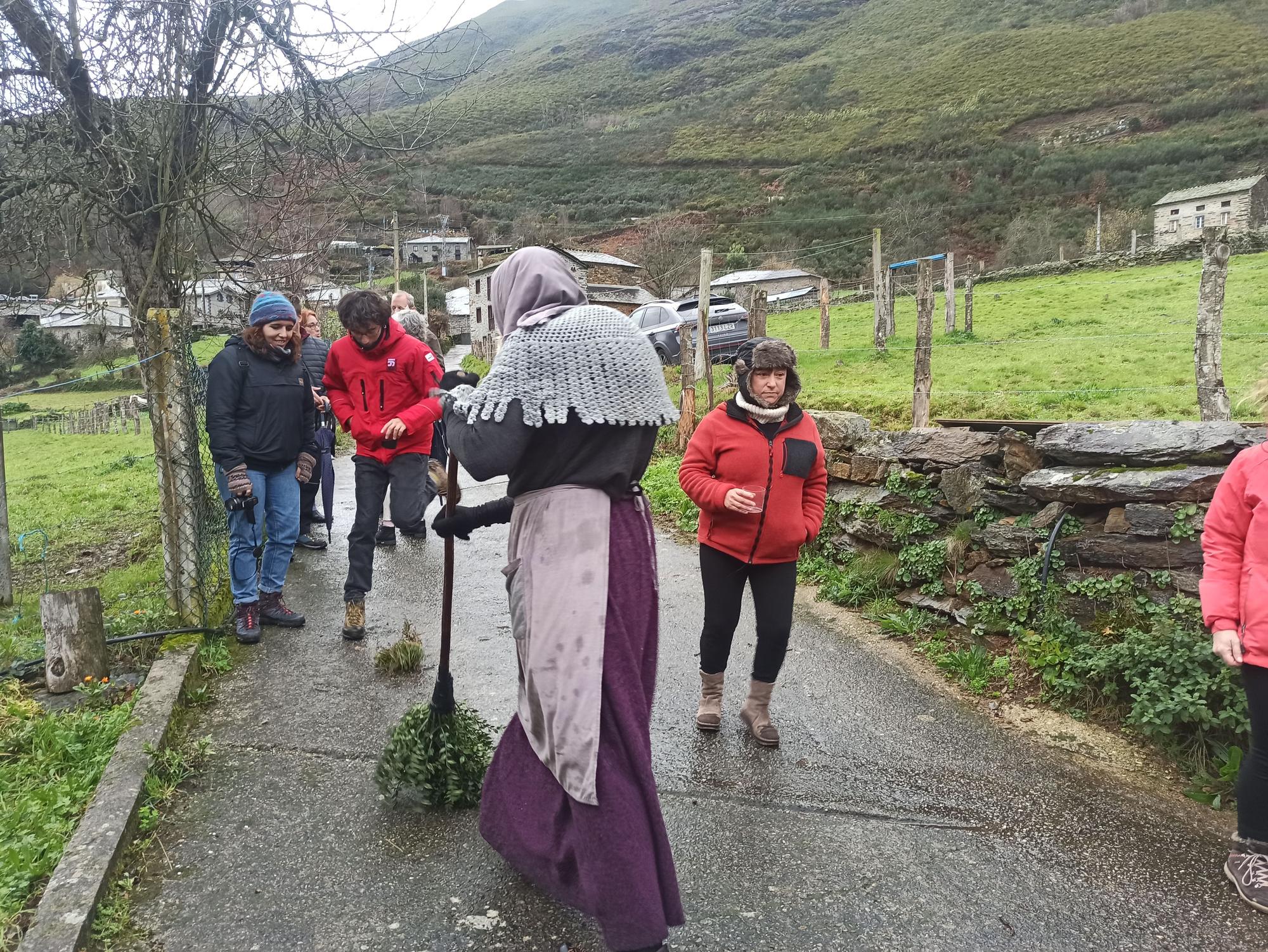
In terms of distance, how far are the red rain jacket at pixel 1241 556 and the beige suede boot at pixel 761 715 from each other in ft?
5.73

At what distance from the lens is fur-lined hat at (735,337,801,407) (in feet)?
11.7

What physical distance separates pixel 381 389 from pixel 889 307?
14.8 m

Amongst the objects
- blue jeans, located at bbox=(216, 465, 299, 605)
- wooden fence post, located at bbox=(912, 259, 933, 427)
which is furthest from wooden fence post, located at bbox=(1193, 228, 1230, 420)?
blue jeans, located at bbox=(216, 465, 299, 605)

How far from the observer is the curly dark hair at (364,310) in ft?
16.0

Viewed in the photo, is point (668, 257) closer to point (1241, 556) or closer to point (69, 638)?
point (69, 638)

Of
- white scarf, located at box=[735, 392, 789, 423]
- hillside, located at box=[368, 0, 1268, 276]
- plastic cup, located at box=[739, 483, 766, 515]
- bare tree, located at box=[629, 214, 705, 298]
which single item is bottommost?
plastic cup, located at box=[739, 483, 766, 515]

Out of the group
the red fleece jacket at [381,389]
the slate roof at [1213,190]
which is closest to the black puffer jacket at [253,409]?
the red fleece jacket at [381,389]

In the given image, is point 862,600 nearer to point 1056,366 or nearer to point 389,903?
point 389,903

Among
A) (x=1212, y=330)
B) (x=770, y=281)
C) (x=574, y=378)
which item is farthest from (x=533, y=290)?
(x=770, y=281)

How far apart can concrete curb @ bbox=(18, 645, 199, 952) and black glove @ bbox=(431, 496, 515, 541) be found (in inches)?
60.3

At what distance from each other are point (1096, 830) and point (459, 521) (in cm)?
259

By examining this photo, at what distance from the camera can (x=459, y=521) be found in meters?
2.69

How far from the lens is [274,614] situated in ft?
16.9

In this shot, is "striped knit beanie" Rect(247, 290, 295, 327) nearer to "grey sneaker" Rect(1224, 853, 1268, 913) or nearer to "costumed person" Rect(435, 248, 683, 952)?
"costumed person" Rect(435, 248, 683, 952)
